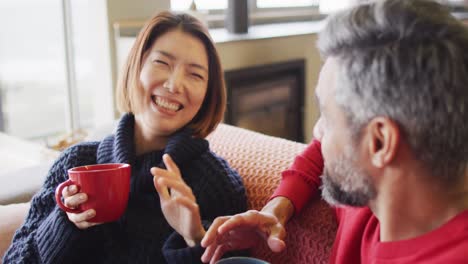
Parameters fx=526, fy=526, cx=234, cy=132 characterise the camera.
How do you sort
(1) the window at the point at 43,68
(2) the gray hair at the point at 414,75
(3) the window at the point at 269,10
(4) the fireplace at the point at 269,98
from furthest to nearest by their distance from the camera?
(3) the window at the point at 269,10 → (4) the fireplace at the point at 269,98 → (1) the window at the point at 43,68 → (2) the gray hair at the point at 414,75

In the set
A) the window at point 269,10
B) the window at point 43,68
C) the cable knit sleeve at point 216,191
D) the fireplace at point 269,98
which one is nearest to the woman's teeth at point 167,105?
the cable knit sleeve at point 216,191

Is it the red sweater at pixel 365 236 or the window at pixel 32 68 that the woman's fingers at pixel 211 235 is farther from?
the window at pixel 32 68

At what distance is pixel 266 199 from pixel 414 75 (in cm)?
59

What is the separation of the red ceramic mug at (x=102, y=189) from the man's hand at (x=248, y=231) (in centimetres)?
19

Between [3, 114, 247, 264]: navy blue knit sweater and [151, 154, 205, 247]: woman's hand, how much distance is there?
0.06 m

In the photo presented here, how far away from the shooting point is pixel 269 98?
10.9 feet

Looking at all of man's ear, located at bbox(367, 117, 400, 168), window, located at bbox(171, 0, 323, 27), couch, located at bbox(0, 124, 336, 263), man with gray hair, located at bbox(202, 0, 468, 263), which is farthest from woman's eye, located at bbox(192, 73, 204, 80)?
window, located at bbox(171, 0, 323, 27)

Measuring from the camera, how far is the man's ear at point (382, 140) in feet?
2.44

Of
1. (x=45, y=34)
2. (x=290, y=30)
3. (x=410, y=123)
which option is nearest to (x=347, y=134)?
(x=410, y=123)

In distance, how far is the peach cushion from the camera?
1.10 m

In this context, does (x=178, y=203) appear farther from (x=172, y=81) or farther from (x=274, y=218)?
(x=172, y=81)

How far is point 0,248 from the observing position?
51.1 inches

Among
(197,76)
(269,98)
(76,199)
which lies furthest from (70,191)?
(269,98)

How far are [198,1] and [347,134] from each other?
2901 mm
